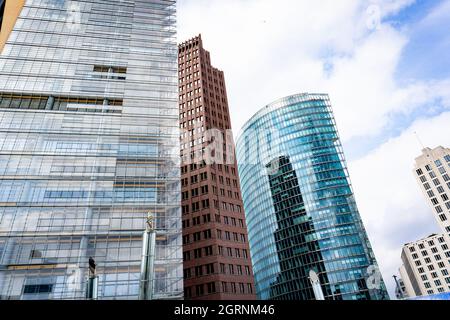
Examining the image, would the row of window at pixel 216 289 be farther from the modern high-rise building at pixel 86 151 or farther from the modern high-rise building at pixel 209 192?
the modern high-rise building at pixel 86 151

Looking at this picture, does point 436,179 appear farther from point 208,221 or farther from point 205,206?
point 208,221

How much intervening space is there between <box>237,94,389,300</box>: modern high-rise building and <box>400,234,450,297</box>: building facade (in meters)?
44.1

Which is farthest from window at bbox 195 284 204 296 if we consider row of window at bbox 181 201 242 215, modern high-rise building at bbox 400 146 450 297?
modern high-rise building at bbox 400 146 450 297

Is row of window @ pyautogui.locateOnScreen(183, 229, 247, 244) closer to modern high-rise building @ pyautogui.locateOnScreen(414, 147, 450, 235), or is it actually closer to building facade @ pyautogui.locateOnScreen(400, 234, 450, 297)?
modern high-rise building @ pyautogui.locateOnScreen(414, 147, 450, 235)

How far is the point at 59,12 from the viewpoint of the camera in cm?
3503

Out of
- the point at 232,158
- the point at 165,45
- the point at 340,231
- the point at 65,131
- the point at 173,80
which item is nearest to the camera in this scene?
the point at 65,131

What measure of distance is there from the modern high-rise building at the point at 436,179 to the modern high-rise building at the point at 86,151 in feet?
314

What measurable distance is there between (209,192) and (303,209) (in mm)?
38076

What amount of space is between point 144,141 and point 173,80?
8.72 metres

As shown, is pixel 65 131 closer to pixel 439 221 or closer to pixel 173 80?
pixel 173 80

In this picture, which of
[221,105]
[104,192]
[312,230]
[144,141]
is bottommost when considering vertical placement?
[104,192]

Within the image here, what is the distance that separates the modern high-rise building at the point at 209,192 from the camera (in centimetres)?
4891

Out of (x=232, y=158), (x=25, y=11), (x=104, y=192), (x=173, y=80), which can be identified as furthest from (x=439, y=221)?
(x=25, y=11)

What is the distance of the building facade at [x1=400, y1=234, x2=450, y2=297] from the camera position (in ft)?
327
